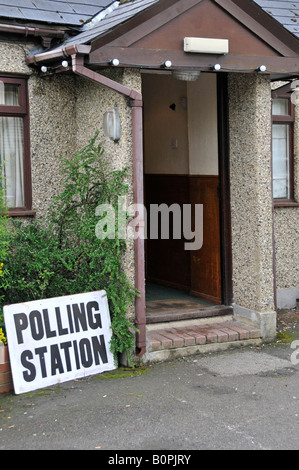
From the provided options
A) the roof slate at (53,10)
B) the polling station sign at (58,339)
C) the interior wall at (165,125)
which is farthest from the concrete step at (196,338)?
the roof slate at (53,10)

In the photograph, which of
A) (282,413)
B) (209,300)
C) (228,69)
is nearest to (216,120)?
(228,69)

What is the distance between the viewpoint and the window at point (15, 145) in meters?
7.59

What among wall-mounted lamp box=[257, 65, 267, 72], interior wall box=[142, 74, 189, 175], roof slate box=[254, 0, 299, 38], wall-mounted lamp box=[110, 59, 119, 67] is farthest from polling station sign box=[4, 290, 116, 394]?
roof slate box=[254, 0, 299, 38]

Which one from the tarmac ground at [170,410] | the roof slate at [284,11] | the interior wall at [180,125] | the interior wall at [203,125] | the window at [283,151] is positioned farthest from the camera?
the window at [283,151]

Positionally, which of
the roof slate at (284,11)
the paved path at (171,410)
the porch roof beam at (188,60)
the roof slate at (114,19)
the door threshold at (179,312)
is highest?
the roof slate at (284,11)

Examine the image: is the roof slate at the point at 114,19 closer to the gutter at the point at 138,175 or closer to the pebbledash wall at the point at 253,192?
the gutter at the point at 138,175

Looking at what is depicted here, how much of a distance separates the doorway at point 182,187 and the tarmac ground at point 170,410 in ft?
4.11

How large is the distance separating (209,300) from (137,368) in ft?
6.85

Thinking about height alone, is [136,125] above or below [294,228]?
above

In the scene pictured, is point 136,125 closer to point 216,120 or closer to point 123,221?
point 123,221

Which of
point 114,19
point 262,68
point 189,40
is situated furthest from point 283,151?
point 114,19

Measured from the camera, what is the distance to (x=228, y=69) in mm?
7141

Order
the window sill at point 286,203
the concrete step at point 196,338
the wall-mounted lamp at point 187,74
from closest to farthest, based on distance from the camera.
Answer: the concrete step at point 196,338
the wall-mounted lamp at point 187,74
the window sill at point 286,203

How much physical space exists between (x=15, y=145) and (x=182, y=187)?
2.79m
